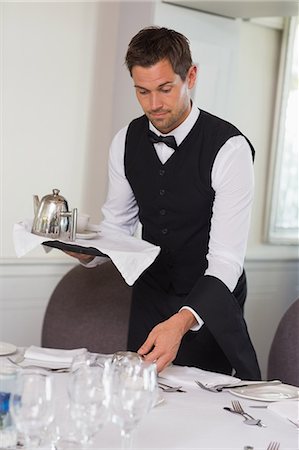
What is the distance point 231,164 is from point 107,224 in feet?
1.85

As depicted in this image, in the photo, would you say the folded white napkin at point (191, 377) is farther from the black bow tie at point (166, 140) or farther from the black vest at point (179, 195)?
the black bow tie at point (166, 140)

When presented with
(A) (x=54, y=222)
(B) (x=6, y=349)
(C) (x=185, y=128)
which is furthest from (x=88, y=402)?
(C) (x=185, y=128)

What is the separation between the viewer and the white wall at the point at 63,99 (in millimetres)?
4141

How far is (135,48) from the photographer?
9.12ft

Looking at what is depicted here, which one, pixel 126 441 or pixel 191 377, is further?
pixel 191 377

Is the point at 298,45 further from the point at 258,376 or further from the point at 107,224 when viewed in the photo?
the point at 258,376

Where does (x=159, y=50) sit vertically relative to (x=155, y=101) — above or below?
above

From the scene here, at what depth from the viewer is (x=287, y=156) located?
5230 mm

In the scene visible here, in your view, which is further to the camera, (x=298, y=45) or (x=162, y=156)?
(x=298, y=45)

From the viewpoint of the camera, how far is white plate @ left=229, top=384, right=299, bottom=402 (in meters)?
2.39

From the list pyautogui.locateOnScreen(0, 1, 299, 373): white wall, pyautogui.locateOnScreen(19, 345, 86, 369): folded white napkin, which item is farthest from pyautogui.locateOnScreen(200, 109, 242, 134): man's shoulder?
pyautogui.locateOnScreen(0, 1, 299, 373): white wall

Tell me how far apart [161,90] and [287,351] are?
50.2 inches

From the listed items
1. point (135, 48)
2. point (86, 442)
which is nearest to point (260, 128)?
point (135, 48)

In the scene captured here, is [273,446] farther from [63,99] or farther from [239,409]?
[63,99]
